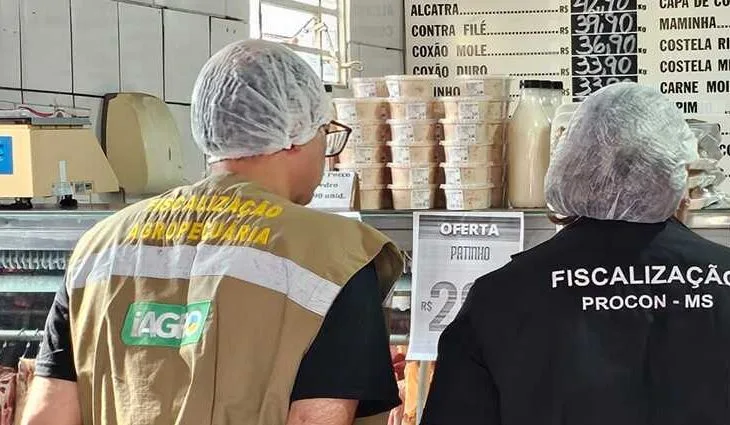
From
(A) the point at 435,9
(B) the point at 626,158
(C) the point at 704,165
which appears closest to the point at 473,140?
(C) the point at 704,165

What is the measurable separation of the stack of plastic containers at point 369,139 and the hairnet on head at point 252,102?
1.81ft

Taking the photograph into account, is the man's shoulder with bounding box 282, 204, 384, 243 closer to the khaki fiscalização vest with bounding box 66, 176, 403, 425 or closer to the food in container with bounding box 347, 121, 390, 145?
the khaki fiscalização vest with bounding box 66, 176, 403, 425

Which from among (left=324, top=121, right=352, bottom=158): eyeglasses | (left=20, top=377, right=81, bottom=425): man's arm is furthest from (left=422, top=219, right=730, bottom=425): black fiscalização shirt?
(left=20, top=377, right=81, bottom=425): man's arm

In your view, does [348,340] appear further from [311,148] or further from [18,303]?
[18,303]

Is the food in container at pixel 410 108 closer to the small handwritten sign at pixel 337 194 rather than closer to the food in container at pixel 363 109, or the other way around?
the food in container at pixel 363 109

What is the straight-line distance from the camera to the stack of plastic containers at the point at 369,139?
85.7 inches

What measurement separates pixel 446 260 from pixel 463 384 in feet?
1.58

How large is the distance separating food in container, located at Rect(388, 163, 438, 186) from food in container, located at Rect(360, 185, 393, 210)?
49mm

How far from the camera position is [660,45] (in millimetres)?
5086

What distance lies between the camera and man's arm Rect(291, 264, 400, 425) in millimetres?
1443

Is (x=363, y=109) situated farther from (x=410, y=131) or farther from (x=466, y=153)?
(x=466, y=153)

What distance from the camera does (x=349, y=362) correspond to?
57.2 inches

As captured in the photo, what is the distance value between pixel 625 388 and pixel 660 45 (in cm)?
392

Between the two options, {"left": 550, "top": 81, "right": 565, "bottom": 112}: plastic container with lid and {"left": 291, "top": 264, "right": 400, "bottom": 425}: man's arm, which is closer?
{"left": 291, "top": 264, "right": 400, "bottom": 425}: man's arm
